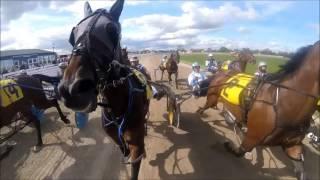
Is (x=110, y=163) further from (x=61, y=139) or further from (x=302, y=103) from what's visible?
(x=302, y=103)

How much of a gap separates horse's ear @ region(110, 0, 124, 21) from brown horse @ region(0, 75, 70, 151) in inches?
141

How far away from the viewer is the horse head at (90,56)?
8.85 feet

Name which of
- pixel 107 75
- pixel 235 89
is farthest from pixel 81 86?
pixel 235 89

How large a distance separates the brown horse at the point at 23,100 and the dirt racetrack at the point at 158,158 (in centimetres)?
60

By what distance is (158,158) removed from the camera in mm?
6461

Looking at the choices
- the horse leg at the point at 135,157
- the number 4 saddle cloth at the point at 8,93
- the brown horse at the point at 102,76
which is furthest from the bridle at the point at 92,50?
the number 4 saddle cloth at the point at 8,93

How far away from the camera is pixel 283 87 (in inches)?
171

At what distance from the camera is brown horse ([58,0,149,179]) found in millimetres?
2732

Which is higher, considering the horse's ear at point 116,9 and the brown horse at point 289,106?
the horse's ear at point 116,9

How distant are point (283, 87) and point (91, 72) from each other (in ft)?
9.09

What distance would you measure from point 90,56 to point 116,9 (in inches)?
28.0

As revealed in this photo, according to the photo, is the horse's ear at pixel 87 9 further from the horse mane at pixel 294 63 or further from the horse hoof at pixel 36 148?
the horse hoof at pixel 36 148

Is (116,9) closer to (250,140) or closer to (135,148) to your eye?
(135,148)

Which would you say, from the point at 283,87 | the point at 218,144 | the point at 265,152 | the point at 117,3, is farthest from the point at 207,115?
the point at 117,3
